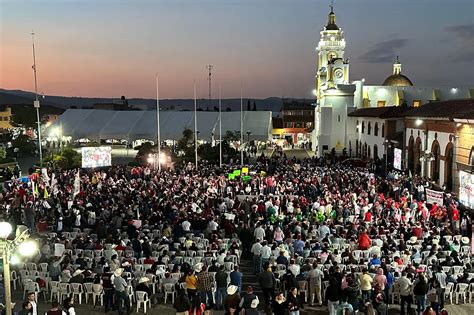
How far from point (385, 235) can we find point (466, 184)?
9.13m

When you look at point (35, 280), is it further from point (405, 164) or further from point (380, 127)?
point (380, 127)

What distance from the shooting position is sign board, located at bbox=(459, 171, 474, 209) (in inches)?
869

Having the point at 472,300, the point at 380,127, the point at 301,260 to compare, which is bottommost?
the point at 472,300

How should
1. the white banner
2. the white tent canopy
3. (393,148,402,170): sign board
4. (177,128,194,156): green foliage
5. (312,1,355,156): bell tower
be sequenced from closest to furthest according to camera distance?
1. the white banner
2. (393,148,402,170): sign board
3. (177,128,194,156): green foliage
4. the white tent canopy
5. (312,1,355,156): bell tower

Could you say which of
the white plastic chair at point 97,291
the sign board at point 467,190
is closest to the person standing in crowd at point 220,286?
the white plastic chair at point 97,291

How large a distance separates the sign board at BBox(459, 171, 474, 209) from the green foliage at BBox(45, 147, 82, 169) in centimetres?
3001

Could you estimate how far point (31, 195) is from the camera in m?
24.7

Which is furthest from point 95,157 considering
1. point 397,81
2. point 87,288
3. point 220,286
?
point 397,81

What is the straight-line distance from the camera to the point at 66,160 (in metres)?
41.5

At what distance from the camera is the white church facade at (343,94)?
203 ft

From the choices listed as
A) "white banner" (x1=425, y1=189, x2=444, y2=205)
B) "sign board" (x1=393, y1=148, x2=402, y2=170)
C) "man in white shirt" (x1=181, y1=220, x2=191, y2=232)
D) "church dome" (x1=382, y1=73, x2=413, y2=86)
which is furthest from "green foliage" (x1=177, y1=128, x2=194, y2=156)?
"church dome" (x1=382, y1=73, x2=413, y2=86)

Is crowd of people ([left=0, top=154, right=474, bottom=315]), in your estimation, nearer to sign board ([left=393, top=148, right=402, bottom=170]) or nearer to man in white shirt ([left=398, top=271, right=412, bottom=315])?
man in white shirt ([left=398, top=271, right=412, bottom=315])

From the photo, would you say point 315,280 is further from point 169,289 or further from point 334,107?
point 334,107

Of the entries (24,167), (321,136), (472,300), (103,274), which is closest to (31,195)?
(103,274)
